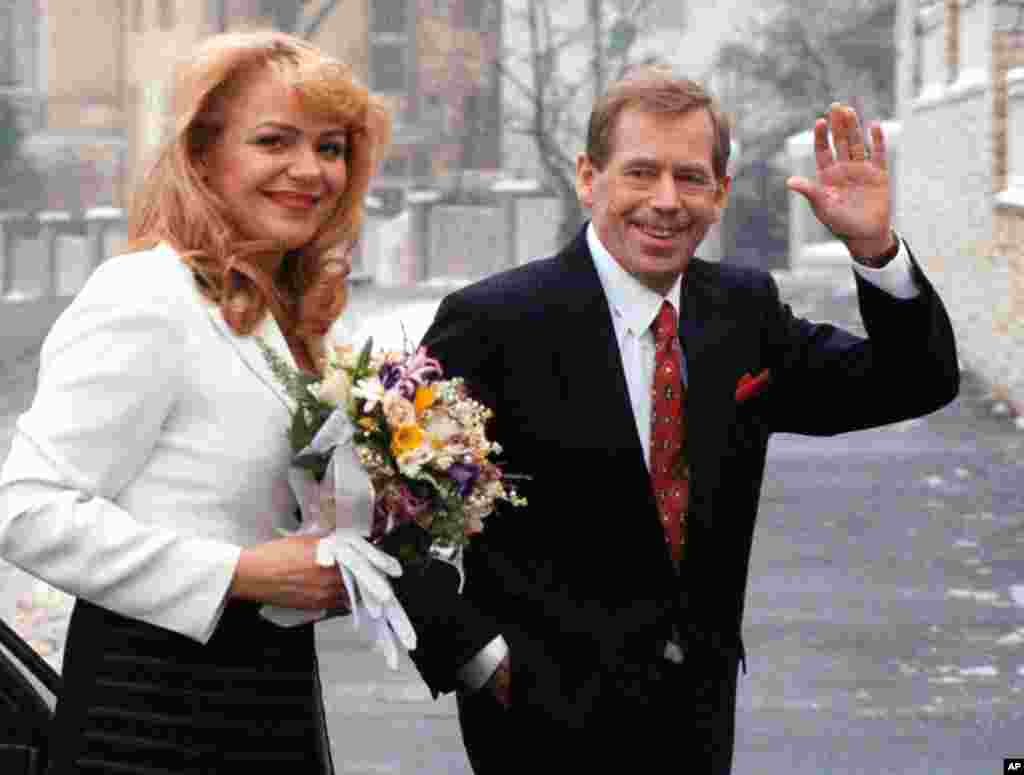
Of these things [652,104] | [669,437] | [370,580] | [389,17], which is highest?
[389,17]

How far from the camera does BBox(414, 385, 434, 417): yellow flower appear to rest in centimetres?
359

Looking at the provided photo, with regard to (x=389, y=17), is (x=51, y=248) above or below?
below

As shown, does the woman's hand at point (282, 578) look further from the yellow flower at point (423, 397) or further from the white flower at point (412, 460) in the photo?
the yellow flower at point (423, 397)

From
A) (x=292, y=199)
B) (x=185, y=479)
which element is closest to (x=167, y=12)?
(x=292, y=199)

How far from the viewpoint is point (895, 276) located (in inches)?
160

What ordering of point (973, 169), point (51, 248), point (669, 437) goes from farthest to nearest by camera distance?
point (51, 248), point (973, 169), point (669, 437)

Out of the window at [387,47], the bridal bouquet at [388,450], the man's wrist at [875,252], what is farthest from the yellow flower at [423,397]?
the window at [387,47]

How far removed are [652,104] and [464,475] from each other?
837mm

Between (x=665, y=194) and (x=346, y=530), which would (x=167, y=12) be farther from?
(x=346, y=530)

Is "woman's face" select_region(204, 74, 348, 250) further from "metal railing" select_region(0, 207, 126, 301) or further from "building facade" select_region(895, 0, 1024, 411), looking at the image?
"metal railing" select_region(0, 207, 126, 301)

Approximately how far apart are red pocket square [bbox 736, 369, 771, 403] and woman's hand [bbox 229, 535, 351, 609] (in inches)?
41.3

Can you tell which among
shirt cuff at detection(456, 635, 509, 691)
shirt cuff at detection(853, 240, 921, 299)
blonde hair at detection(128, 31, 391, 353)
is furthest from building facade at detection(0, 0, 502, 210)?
blonde hair at detection(128, 31, 391, 353)

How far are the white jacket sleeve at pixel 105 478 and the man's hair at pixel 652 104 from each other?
1044 mm

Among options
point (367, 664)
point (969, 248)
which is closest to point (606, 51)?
point (969, 248)
